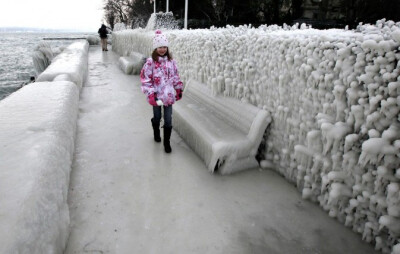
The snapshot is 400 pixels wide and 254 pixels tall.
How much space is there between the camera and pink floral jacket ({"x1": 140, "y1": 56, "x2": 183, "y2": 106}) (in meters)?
3.29

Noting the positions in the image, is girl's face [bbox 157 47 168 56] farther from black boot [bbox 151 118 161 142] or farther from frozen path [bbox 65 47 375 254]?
frozen path [bbox 65 47 375 254]

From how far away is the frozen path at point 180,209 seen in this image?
2086 millimetres

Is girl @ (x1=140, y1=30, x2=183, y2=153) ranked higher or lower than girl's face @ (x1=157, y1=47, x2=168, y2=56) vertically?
lower

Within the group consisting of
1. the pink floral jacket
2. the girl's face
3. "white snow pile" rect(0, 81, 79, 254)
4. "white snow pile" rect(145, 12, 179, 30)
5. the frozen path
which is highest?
"white snow pile" rect(145, 12, 179, 30)

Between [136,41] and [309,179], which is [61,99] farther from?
[136,41]

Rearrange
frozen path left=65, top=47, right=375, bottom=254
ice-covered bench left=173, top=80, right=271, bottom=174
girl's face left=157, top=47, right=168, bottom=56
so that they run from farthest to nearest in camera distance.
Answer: girl's face left=157, top=47, right=168, bottom=56 < ice-covered bench left=173, top=80, right=271, bottom=174 < frozen path left=65, top=47, right=375, bottom=254

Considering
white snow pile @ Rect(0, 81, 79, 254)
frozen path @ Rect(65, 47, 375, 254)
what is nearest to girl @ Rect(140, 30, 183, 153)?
frozen path @ Rect(65, 47, 375, 254)

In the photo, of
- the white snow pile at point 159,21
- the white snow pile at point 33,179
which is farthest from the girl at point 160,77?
the white snow pile at point 159,21

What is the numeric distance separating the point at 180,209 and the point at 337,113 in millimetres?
1589

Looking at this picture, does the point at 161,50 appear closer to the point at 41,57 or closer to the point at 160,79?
the point at 160,79

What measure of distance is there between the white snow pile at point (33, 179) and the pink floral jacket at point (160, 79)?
39.9 inches

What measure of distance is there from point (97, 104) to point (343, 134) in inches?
190

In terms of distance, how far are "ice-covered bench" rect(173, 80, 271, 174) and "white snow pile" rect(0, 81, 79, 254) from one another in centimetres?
146

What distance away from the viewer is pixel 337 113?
2.23 meters
